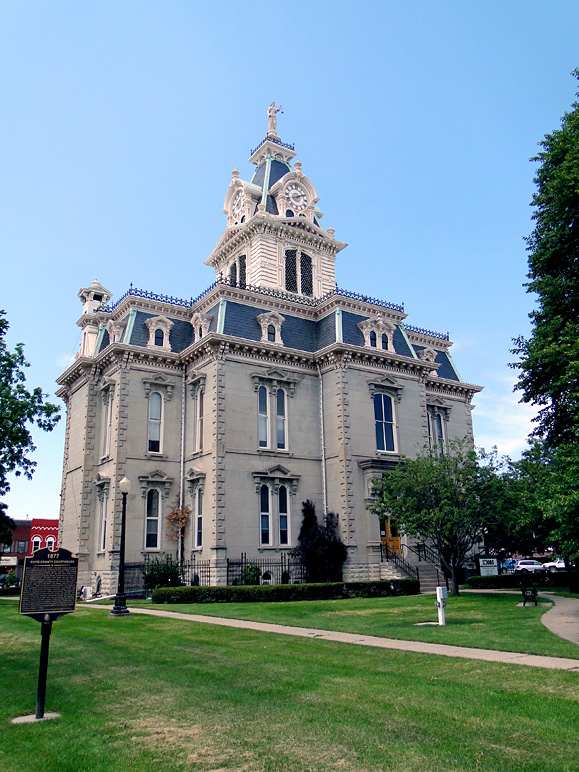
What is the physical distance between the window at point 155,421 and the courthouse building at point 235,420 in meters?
0.06

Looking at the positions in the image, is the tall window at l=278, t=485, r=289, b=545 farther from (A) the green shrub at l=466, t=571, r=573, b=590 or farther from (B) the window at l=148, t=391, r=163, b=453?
(A) the green shrub at l=466, t=571, r=573, b=590

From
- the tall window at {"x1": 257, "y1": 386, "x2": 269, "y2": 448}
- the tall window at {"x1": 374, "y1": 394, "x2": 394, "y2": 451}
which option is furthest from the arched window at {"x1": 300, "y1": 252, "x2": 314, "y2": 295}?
the tall window at {"x1": 257, "y1": 386, "x2": 269, "y2": 448}

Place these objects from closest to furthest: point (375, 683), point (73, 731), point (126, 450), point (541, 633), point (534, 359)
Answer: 1. point (73, 731)
2. point (375, 683)
3. point (541, 633)
4. point (534, 359)
5. point (126, 450)

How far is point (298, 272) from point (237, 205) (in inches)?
319

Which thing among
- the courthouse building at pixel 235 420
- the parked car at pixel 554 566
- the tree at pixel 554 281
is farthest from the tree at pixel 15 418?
the parked car at pixel 554 566

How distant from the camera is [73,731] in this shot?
781cm

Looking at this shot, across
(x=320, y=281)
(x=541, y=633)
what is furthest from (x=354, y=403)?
(x=541, y=633)

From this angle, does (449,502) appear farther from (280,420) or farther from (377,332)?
(377,332)

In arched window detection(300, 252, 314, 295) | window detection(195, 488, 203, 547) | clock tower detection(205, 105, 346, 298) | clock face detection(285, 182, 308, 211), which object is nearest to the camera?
window detection(195, 488, 203, 547)

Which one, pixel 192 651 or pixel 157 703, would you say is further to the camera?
pixel 192 651

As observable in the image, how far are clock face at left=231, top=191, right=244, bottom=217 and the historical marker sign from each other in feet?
140

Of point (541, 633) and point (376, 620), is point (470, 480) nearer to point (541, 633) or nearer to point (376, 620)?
point (376, 620)

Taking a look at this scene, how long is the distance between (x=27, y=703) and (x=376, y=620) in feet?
39.8

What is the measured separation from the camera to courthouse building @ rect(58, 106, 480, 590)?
34.5m
